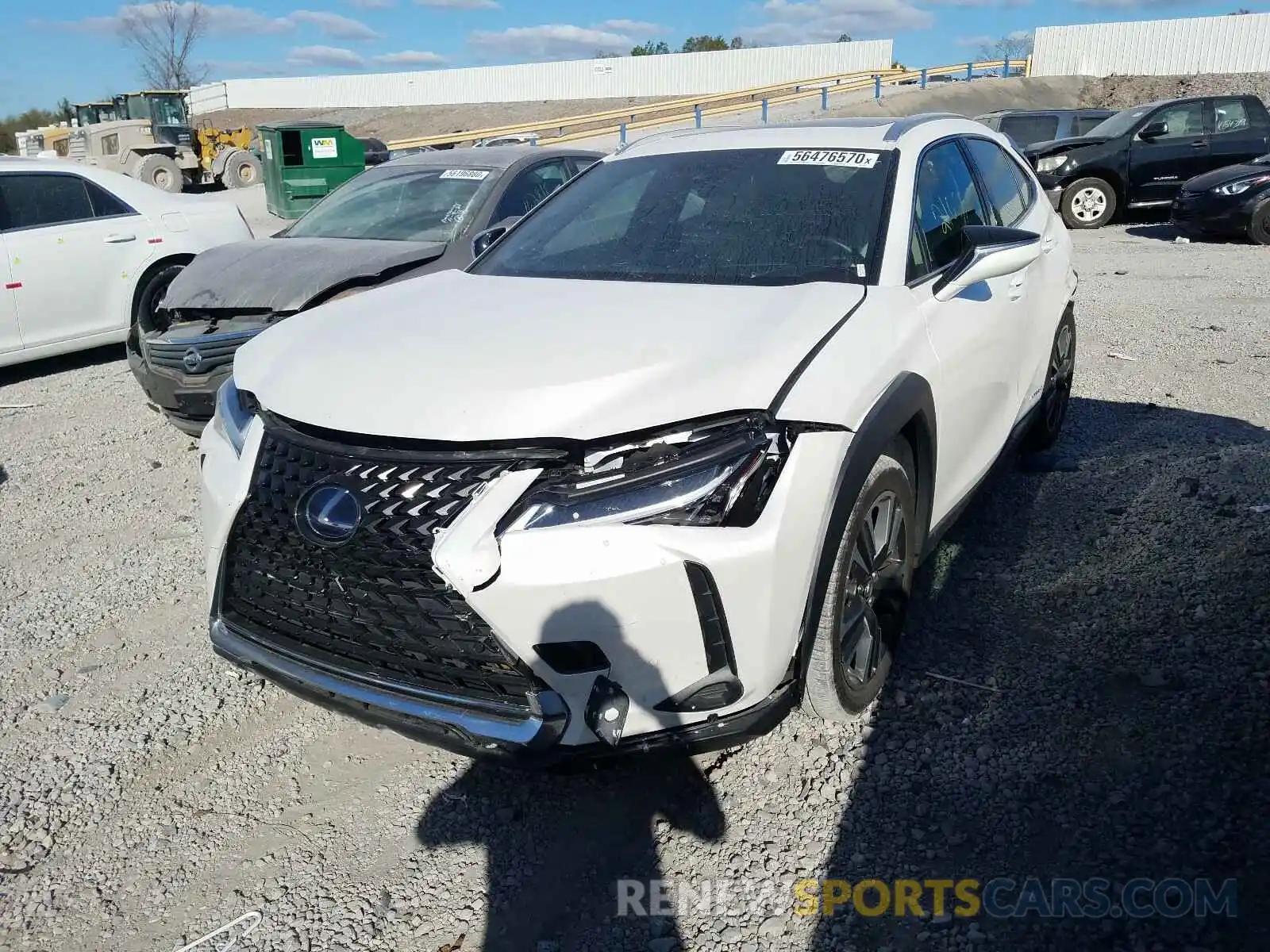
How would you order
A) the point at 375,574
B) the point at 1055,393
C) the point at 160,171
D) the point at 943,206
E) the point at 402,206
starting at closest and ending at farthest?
the point at 375,574 → the point at 943,206 → the point at 1055,393 → the point at 402,206 → the point at 160,171

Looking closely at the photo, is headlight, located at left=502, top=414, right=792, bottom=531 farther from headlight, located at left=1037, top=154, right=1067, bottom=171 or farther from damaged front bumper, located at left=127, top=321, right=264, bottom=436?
headlight, located at left=1037, top=154, right=1067, bottom=171

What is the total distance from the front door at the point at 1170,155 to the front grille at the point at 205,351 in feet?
42.0

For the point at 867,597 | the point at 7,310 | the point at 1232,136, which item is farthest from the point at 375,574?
the point at 1232,136

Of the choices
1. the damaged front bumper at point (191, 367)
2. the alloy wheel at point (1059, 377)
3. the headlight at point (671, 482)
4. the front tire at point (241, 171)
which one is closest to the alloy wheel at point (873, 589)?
the headlight at point (671, 482)

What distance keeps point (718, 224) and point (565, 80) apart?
57.1 m

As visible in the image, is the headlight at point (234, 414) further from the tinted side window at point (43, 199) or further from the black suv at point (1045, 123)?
the black suv at point (1045, 123)

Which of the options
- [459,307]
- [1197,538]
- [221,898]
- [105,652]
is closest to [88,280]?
[105,652]

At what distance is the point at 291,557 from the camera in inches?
96.1

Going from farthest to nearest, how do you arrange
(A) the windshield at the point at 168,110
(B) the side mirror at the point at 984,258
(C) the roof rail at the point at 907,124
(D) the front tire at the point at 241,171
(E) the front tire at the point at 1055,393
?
(A) the windshield at the point at 168,110
(D) the front tire at the point at 241,171
(E) the front tire at the point at 1055,393
(C) the roof rail at the point at 907,124
(B) the side mirror at the point at 984,258

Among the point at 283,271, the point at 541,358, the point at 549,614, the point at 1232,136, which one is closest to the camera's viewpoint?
the point at 549,614

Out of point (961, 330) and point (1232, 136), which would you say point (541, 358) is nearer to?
point (961, 330)

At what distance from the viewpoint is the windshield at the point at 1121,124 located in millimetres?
13672

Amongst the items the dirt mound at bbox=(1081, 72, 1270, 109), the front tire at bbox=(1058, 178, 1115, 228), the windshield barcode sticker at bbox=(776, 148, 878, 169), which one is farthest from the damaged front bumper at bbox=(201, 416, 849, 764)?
the dirt mound at bbox=(1081, 72, 1270, 109)

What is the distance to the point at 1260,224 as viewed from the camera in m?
11.9
